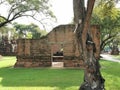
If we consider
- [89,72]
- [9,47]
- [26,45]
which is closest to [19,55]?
[26,45]

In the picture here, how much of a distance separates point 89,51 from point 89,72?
79cm

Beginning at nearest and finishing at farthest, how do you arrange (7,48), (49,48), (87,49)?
(87,49) → (49,48) → (7,48)

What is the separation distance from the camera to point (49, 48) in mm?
24219

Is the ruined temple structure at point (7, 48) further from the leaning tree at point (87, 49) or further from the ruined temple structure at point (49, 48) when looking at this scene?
the leaning tree at point (87, 49)

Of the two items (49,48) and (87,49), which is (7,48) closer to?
(49,48)

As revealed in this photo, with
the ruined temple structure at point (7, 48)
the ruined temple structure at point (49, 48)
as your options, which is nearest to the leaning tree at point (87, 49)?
the ruined temple structure at point (49, 48)

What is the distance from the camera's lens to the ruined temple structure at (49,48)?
76.9 feet

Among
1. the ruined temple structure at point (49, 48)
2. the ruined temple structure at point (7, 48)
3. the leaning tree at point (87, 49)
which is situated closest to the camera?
the leaning tree at point (87, 49)

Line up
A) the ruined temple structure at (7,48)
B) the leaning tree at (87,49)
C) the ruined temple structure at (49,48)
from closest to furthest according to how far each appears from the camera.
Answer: the leaning tree at (87,49)
the ruined temple structure at (49,48)
the ruined temple structure at (7,48)

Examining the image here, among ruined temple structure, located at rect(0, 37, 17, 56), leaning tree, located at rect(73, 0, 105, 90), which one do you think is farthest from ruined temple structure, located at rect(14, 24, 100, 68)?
ruined temple structure, located at rect(0, 37, 17, 56)

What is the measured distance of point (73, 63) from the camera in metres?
23.4

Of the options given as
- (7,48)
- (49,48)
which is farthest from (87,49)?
(7,48)

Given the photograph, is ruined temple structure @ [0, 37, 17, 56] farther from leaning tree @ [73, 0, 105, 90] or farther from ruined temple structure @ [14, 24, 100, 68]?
leaning tree @ [73, 0, 105, 90]

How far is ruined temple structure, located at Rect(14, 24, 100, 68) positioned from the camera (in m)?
23.5
